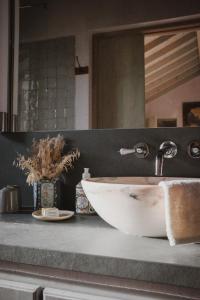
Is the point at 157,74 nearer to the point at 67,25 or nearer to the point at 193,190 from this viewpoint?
the point at 67,25

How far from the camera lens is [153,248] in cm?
78

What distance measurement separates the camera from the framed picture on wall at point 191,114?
126 centimetres

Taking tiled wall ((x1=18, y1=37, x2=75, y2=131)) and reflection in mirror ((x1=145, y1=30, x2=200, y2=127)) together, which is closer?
reflection in mirror ((x1=145, y1=30, x2=200, y2=127))

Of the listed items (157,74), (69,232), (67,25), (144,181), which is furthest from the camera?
(67,25)

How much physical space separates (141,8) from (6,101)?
0.71 metres

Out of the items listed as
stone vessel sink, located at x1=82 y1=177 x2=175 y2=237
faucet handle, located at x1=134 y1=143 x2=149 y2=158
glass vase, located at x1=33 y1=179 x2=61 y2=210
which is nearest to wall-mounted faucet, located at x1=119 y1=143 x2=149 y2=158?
faucet handle, located at x1=134 y1=143 x2=149 y2=158

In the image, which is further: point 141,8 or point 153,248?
point 141,8

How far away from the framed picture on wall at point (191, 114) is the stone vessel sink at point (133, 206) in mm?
507

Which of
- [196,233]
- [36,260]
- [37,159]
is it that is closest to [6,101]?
[37,159]

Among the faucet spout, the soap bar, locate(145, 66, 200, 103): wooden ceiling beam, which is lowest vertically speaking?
the soap bar

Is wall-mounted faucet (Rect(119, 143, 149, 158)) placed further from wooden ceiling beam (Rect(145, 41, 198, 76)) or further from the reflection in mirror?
wooden ceiling beam (Rect(145, 41, 198, 76))

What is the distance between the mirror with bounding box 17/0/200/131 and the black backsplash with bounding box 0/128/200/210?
4 centimetres

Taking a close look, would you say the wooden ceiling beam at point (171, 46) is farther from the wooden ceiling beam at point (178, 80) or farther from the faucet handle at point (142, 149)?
the faucet handle at point (142, 149)

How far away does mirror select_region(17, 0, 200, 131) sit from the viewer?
4.24 feet
